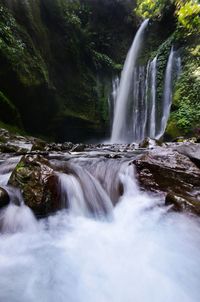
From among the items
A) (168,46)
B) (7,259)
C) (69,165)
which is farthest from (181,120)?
(7,259)

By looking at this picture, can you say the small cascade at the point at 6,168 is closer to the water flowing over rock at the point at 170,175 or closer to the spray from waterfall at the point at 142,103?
the water flowing over rock at the point at 170,175

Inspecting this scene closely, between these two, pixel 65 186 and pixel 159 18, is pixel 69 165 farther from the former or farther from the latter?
pixel 159 18

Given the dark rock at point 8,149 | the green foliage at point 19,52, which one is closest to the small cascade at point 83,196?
the dark rock at point 8,149

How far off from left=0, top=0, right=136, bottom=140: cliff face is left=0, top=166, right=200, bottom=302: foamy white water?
687 cm

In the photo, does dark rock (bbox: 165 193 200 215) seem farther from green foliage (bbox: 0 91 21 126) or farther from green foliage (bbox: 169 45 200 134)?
green foliage (bbox: 169 45 200 134)

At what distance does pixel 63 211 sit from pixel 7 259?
1040mm

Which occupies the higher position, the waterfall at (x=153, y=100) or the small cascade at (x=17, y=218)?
the waterfall at (x=153, y=100)

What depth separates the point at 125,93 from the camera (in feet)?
49.6

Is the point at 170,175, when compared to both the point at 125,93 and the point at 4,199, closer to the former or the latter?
the point at 4,199

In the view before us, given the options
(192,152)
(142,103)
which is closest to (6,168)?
(192,152)

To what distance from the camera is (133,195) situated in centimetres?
388

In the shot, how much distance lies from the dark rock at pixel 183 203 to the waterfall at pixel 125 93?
413 inches

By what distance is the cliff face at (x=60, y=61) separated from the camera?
30.7 ft

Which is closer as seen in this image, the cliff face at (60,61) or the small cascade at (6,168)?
the small cascade at (6,168)
